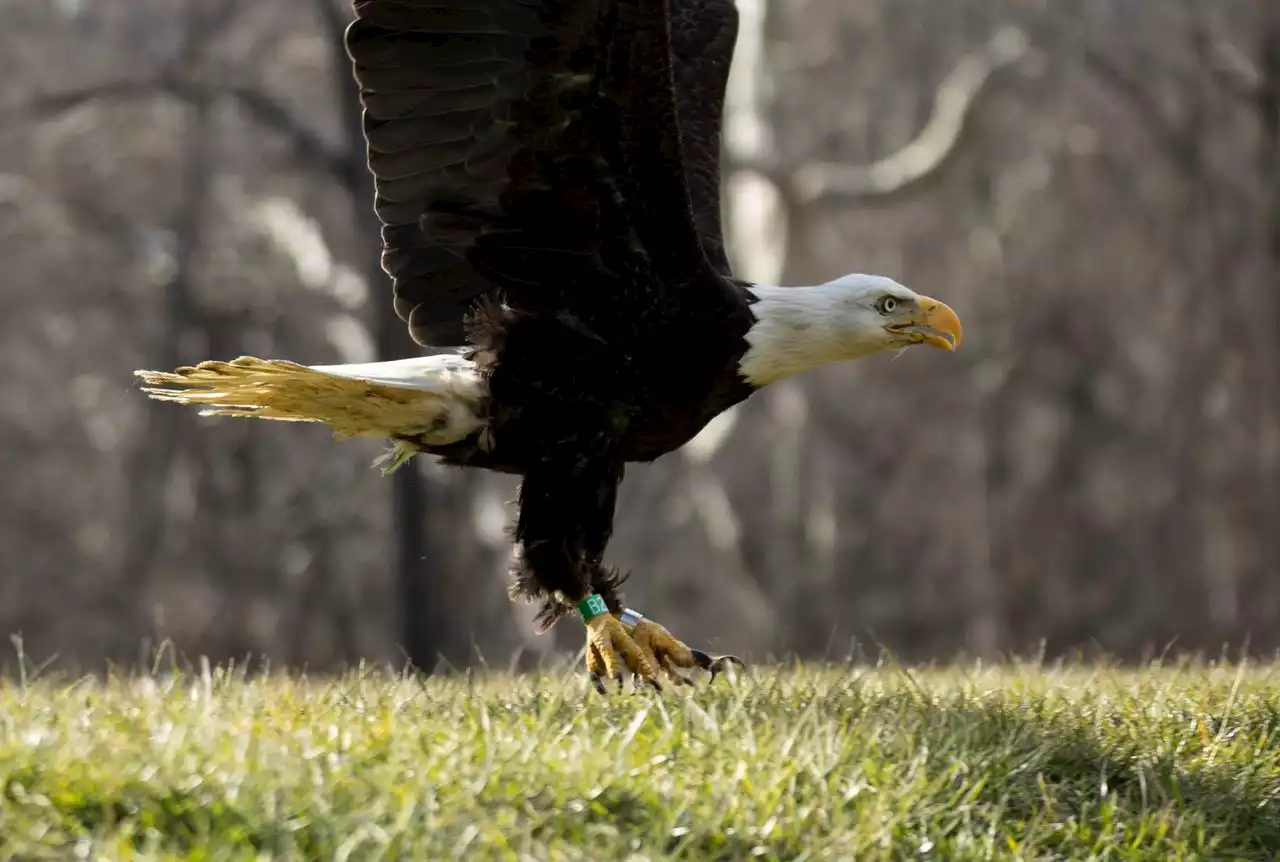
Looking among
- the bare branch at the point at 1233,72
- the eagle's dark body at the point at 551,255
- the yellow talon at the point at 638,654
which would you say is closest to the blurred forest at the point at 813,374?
the bare branch at the point at 1233,72

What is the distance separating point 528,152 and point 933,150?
41.5 ft

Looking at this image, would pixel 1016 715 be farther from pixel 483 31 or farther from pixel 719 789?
pixel 483 31

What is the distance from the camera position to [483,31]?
522cm

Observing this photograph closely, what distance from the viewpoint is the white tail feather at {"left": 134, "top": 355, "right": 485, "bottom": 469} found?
5.50m

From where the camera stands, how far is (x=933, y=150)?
1747 centimetres

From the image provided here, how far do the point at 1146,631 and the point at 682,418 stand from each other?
18005mm

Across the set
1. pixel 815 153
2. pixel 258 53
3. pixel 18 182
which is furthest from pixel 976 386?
pixel 18 182

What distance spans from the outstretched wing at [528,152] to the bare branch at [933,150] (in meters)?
11.7

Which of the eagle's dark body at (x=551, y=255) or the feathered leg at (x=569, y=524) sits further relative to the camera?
the feathered leg at (x=569, y=524)

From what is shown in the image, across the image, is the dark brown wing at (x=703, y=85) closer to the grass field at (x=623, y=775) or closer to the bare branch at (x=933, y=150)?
the grass field at (x=623, y=775)

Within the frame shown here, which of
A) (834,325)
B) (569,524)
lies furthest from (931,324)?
(569,524)

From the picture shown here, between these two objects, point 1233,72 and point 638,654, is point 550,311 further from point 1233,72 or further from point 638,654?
point 1233,72

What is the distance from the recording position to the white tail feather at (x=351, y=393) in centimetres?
550

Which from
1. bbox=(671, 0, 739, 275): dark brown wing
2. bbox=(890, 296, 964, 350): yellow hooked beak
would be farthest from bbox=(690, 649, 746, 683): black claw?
bbox=(671, 0, 739, 275): dark brown wing
